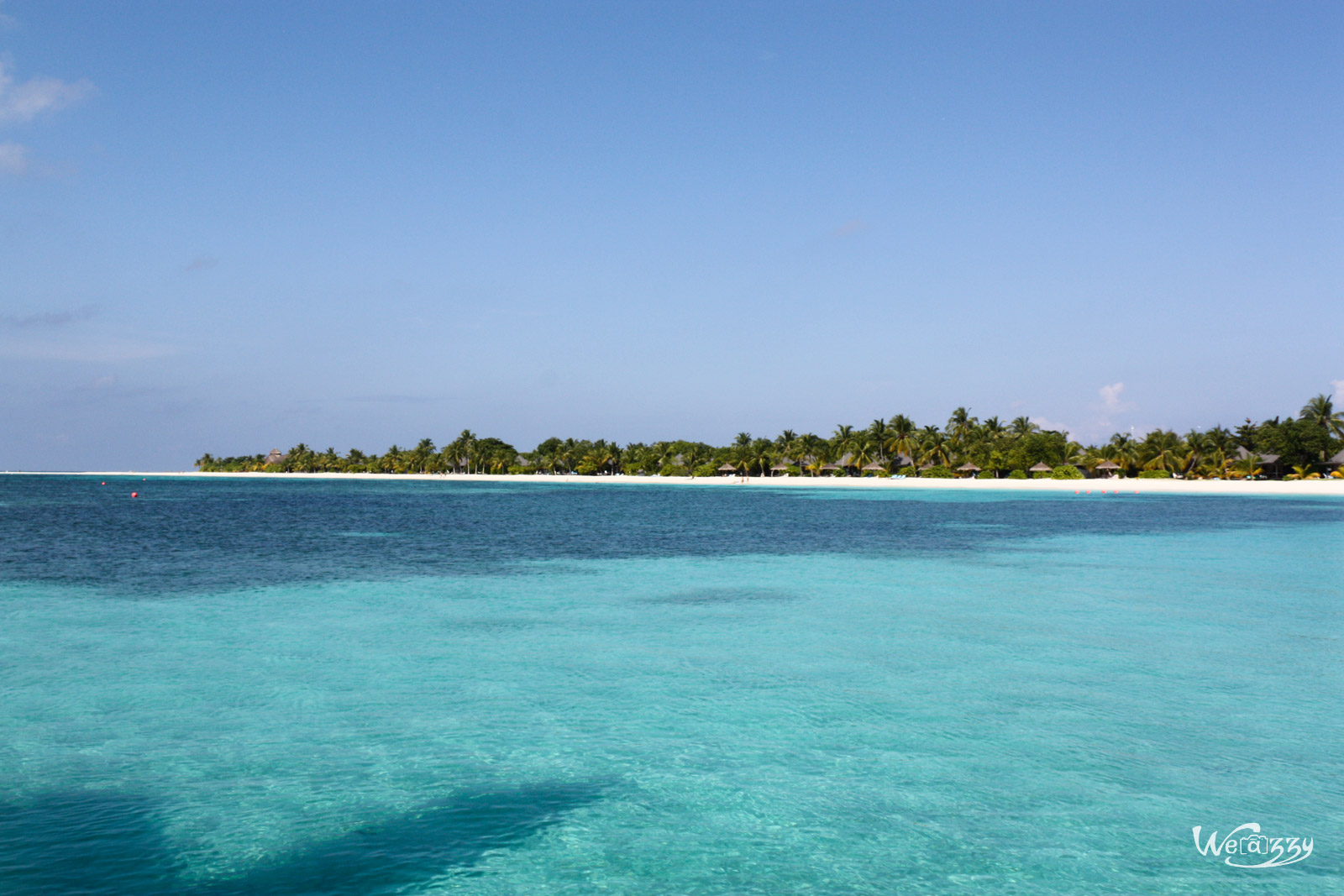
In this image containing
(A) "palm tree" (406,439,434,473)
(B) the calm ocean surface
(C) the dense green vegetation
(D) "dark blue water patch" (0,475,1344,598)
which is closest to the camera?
(B) the calm ocean surface

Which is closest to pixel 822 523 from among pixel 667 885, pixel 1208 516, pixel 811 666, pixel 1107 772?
pixel 1208 516

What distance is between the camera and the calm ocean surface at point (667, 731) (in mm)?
6910

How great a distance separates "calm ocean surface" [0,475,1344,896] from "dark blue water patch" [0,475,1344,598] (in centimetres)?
225

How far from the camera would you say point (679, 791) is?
8445mm

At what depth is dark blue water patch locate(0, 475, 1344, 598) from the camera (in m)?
27.1

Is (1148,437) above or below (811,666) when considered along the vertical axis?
above

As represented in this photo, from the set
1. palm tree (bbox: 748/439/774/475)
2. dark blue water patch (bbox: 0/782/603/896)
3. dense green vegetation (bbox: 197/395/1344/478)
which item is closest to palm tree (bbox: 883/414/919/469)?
dense green vegetation (bbox: 197/395/1344/478)

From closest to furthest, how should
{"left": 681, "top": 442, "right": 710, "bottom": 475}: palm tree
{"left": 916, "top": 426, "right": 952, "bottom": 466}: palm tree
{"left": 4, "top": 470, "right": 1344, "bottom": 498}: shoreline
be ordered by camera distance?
{"left": 4, "top": 470, "right": 1344, "bottom": 498}: shoreline, {"left": 916, "top": 426, "right": 952, "bottom": 466}: palm tree, {"left": 681, "top": 442, "right": 710, "bottom": 475}: palm tree

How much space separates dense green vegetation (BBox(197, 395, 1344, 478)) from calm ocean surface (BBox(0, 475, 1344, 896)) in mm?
90148

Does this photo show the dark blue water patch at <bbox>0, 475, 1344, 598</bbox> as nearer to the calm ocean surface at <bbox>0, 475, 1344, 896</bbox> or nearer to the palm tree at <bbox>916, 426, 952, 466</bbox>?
the calm ocean surface at <bbox>0, 475, 1344, 896</bbox>

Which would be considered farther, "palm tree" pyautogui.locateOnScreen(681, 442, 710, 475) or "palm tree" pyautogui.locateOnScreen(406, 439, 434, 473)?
"palm tree" pyautogui.locateOnScreen(406, 439, 434, 473)

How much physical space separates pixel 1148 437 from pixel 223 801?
117094 millimetres

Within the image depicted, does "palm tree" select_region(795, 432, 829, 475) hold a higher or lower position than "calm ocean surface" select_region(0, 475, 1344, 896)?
higher

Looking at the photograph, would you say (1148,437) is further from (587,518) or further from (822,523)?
(587,518)
